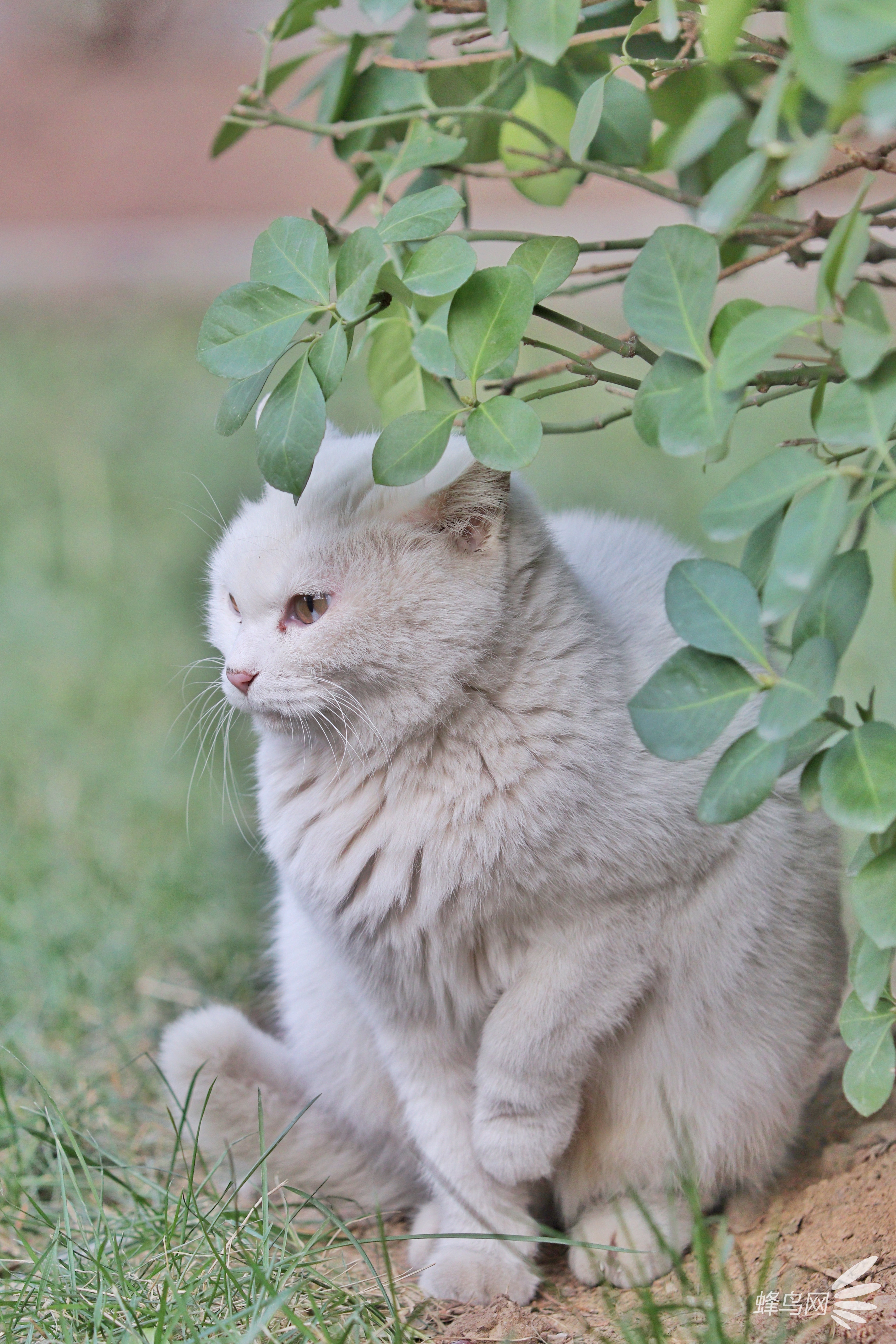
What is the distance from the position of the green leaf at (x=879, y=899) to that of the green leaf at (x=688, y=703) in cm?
16

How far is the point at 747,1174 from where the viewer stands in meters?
1.32

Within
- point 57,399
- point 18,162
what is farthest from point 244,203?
point 57,399

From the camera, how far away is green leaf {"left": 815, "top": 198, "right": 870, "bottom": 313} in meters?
0.78

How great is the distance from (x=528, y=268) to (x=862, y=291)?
34 centimetres

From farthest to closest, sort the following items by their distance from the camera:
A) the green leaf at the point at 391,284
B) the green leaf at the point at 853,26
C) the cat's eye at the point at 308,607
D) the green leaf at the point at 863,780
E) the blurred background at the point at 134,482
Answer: the blurred background at the point at 134,482 → the cat's eye at the point at 308,607 → the green leaf at the point at 391,284 → the green leaf at the point at 863,780 → the green leaf at the point at 853,26

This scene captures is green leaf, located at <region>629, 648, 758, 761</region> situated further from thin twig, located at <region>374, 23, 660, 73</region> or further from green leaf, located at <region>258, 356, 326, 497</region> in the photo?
thin twig, located at <region>374, 23, 660, 73</region>

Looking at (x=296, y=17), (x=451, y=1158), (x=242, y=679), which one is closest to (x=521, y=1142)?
(x=451, y=1158)

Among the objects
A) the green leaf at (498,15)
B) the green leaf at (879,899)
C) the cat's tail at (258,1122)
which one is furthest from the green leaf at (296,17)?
the cat's tail at (258,1122)

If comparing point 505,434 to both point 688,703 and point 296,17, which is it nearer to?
point 688,703

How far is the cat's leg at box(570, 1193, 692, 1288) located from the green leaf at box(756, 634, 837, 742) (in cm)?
51

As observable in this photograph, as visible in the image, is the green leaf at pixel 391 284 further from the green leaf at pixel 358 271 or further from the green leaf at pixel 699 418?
the green leaf at pixel 699 418

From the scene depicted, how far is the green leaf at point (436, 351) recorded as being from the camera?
1.02m

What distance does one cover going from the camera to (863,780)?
0.85 meters

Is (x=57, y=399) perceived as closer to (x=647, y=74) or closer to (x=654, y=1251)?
(x=647, y=74)
